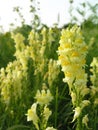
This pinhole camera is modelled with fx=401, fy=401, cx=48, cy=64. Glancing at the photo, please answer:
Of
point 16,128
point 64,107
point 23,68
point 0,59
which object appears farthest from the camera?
point 0,59

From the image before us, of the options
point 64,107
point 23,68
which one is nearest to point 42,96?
point 64,107

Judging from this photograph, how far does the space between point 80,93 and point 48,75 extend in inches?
76.2

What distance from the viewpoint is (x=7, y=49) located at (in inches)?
268

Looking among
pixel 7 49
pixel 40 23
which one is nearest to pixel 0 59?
pixel 7 49

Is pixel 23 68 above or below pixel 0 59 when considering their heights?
below

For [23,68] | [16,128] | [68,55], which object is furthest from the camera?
[23,68]

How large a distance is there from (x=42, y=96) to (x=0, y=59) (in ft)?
12.8

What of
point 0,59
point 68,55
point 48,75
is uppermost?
point 0,59

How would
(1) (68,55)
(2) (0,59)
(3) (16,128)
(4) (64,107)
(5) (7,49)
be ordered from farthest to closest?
(5) (7,49) → (2) (0,59) → (4) (64,107) → (3) (16,128) → (1) (68,55)

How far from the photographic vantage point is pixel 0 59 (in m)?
6.14

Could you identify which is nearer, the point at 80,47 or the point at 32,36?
the point at 80,47

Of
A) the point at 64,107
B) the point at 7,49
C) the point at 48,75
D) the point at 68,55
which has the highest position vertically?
the point at 7,49

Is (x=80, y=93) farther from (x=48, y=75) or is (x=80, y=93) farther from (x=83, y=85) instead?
(x=48, y=75)

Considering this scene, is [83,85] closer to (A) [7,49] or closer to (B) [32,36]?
(B) [32,36]
